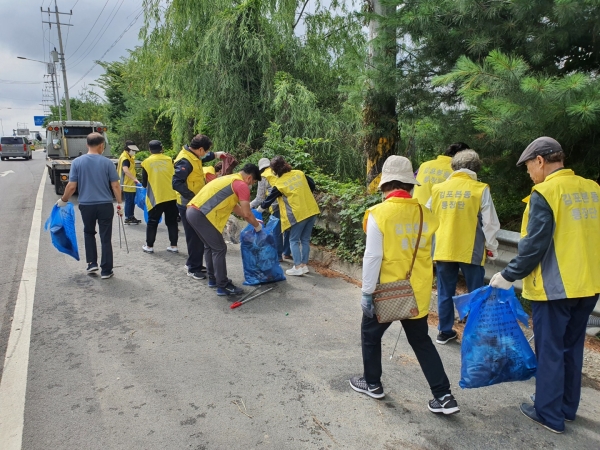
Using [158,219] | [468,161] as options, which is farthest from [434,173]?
[158,219]

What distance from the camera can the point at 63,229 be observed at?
19.5 ft

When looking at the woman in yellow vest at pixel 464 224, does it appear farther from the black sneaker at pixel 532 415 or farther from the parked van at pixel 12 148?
the parked van at pixel 12 148

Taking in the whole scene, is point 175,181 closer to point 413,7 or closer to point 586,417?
point 413,7

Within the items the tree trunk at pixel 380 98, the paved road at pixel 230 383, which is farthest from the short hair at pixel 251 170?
the tree trunk at pixel 380 98

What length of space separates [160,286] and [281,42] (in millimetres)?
8077

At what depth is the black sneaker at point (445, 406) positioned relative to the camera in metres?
2.90

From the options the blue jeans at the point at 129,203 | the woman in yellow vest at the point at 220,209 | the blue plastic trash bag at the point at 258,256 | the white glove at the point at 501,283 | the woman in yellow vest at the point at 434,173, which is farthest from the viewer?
the blue jeans at the point at 129,203

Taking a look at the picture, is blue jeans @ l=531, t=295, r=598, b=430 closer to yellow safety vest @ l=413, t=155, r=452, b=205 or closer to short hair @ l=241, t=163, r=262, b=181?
yellow safety vest @ l=413, t=155, r=452, b=205

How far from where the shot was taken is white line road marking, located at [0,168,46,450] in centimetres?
285

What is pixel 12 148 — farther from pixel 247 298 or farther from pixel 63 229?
pixel 247 298

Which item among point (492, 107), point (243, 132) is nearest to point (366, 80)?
point (492, 107)

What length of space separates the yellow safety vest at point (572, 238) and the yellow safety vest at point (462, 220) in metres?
0.99

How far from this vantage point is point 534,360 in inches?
117

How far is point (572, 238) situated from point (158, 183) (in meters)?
5.93
